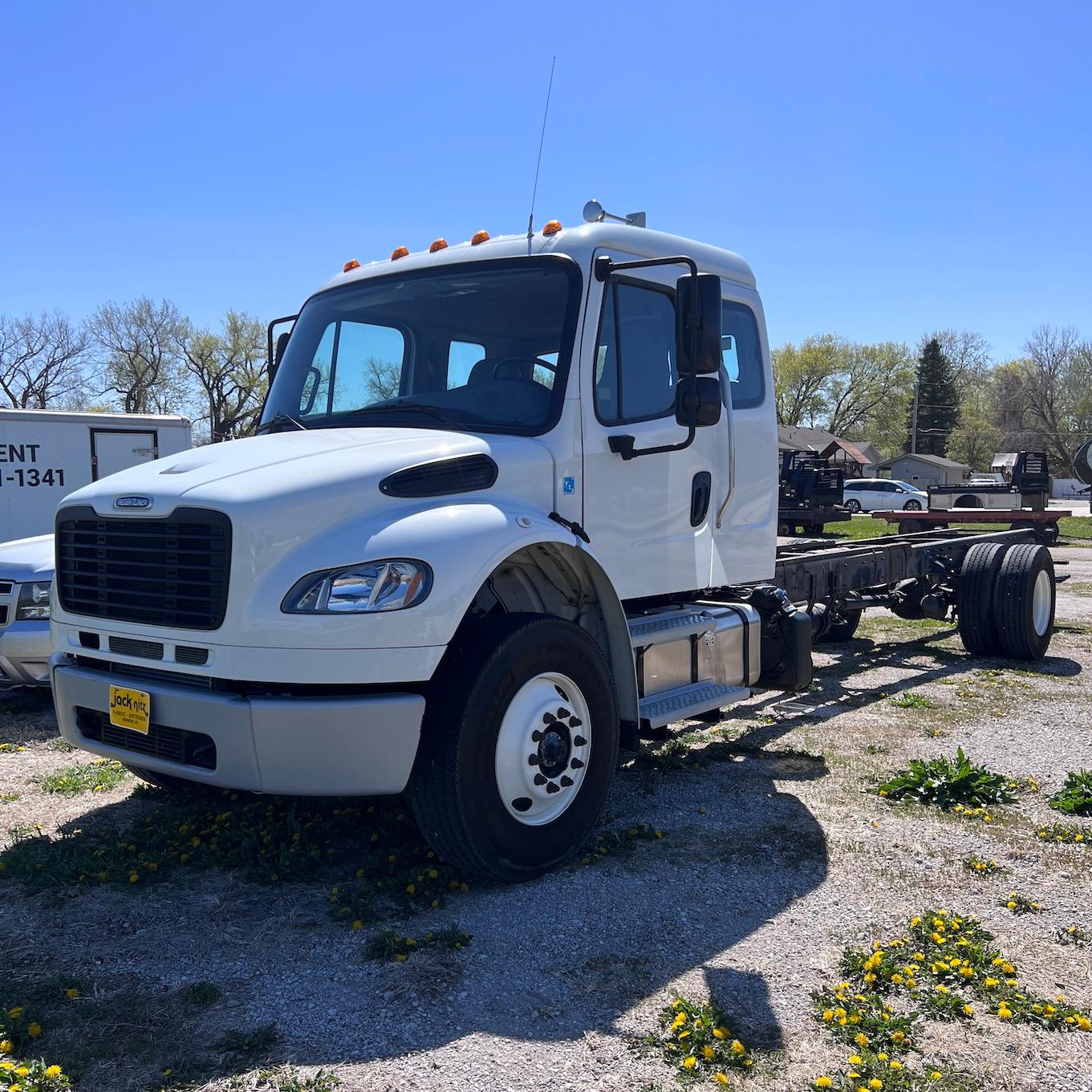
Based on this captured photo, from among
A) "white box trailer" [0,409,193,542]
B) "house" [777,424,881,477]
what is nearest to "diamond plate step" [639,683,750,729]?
"white box trailer" [0,409,193,542]

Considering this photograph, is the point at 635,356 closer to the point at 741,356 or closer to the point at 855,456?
the point at 741,356

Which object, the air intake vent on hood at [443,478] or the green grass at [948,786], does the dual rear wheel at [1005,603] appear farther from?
the air intake vent on hood at [443,478]

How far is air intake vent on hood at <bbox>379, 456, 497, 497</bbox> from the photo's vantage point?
163 inches

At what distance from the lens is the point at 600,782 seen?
4.66 m

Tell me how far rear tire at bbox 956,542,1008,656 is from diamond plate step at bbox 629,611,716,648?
198 inches

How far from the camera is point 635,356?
5.16 meters

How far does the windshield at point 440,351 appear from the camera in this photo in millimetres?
4855

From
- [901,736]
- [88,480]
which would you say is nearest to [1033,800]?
[901,736]

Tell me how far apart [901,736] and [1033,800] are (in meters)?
1.40

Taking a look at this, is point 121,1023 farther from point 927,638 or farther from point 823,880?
point 927,638

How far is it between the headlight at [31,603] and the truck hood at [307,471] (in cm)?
332

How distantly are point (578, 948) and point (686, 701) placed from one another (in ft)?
5.81

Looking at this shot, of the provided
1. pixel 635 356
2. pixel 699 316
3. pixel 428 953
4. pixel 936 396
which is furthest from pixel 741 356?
pixel 936 396

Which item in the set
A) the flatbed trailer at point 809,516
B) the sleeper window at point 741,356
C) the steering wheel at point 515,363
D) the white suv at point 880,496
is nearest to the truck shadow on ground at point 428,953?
the steering wheel at point 515,363
